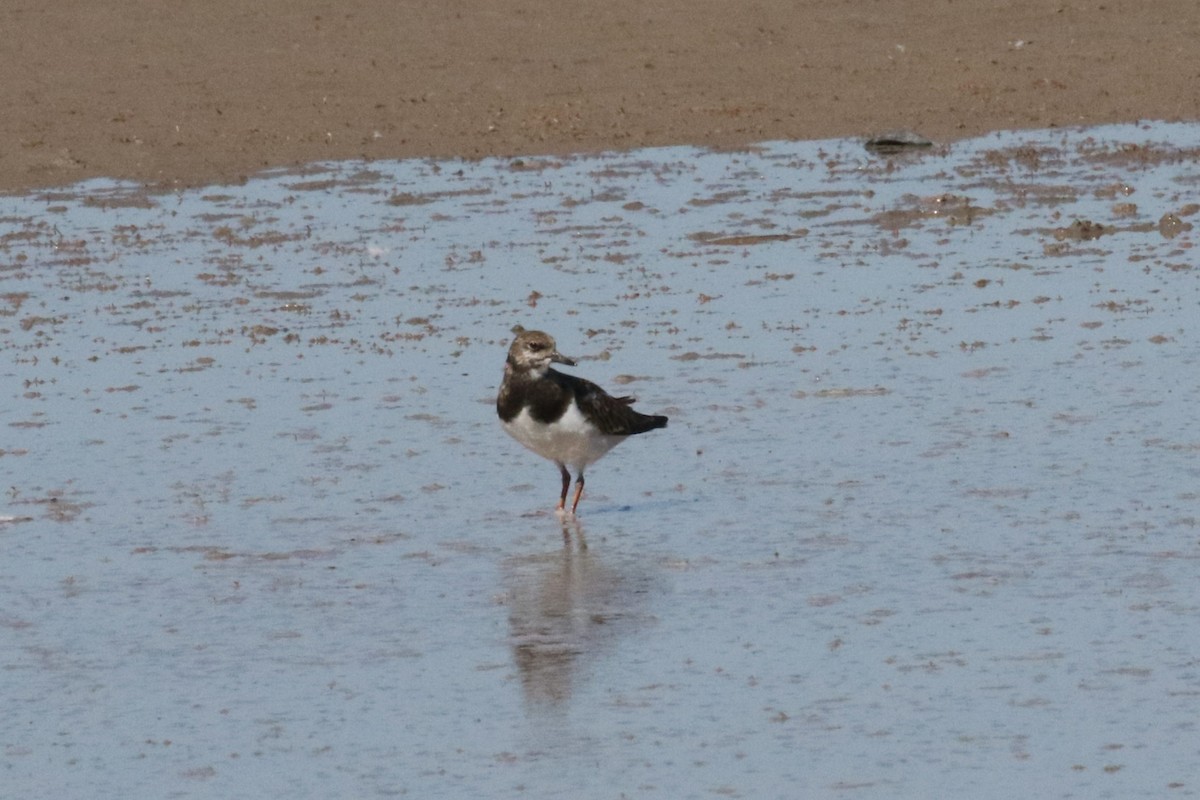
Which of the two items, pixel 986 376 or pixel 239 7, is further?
pixel 239 7

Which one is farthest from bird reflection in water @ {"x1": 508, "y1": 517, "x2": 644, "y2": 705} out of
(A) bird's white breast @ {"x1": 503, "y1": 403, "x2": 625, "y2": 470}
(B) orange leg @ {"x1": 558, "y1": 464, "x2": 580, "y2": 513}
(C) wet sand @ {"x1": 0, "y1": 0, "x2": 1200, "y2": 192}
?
(C) wet sand @ {"x1": 0, "y1": 0, "x2": 1200, "y2": 192}

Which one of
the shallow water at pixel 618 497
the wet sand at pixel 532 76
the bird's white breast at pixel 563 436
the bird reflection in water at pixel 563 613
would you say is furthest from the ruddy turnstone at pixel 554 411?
the wet sand at pixel 532 76

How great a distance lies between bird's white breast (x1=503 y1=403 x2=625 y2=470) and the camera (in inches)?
454

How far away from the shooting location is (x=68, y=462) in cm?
1248

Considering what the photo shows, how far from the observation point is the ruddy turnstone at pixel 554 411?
1153 centimetres

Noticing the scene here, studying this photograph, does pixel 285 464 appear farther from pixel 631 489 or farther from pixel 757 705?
pixel 757 705

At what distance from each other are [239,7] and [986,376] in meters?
16.7

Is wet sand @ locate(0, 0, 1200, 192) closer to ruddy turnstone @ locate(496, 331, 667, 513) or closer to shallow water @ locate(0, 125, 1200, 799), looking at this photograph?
shallow water @ locate(0, 125, 1200, 799)

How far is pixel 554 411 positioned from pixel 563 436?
144mm

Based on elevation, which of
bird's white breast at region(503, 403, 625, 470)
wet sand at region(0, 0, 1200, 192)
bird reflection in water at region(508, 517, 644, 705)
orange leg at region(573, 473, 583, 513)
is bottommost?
bird reflection in water at region(508, 517, 644, 705)

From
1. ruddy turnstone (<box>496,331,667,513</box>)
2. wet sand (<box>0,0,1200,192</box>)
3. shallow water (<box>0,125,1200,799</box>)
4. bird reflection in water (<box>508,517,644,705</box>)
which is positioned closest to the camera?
shallow water (<box>0,125,1200,799</box>)

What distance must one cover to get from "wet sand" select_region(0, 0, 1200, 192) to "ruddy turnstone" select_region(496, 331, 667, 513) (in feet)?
34.5

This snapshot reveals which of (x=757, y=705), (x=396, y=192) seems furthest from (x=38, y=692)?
(x=396, y=192)

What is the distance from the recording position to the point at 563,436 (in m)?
11.6
